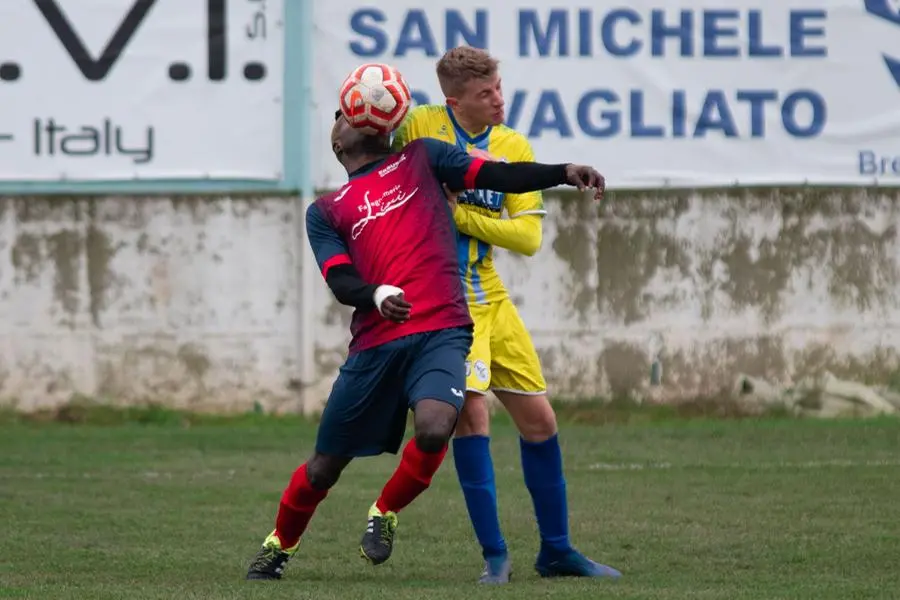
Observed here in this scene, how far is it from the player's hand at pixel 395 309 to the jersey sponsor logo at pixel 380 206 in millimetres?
419

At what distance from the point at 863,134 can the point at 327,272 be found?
8511 millimetres

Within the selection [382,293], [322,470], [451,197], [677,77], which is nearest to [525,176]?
[451,197]

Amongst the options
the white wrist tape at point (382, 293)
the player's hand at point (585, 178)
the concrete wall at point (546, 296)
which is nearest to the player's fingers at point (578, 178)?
the player's hand at point (585, 178)

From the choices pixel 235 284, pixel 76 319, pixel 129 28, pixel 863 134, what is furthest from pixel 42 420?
pixel 863 134

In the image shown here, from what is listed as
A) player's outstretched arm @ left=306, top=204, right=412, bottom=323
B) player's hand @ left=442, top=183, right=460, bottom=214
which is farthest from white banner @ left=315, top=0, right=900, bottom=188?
player's outstretched arm @ left=306, top=204, right=412, bottom=323

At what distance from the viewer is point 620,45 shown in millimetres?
14141

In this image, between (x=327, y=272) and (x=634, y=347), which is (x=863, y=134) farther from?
(x=327, y=272)

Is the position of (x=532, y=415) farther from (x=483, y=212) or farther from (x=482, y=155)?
(x=482, y=155)

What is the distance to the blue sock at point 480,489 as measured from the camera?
264 inches

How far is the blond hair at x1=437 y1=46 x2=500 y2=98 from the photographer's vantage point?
6895mm

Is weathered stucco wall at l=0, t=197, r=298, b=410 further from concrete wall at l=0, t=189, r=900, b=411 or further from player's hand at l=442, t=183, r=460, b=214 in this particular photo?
player's hand at l=442, t=183, r=460, b=214

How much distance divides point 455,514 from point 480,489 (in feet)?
7.19

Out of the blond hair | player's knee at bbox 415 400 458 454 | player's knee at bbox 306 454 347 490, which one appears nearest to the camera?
player's knee at bbox 415 400 458 454

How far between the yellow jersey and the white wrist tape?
647mm
